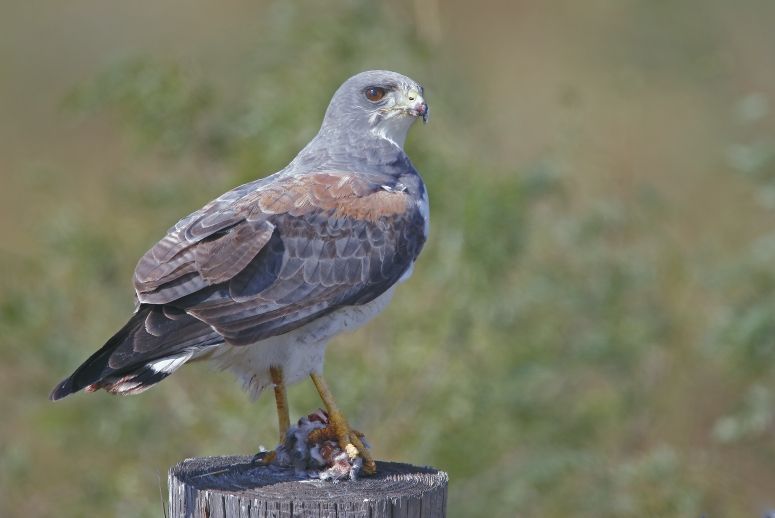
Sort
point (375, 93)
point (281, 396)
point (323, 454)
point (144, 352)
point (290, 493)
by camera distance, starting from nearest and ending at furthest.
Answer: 1. point (290, 493)
2. point (144, 352)
3. point (323, 454)
4. point (281, 396)
5. point (375, 93)

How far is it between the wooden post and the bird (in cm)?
28

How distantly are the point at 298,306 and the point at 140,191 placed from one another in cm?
341

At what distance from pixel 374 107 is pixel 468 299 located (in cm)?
181

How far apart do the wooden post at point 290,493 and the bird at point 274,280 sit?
28 centimetres

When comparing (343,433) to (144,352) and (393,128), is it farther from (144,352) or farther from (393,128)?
(393,128)

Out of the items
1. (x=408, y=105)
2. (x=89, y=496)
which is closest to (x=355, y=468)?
(x=408, y=105)

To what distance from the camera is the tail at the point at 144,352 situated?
4.24m

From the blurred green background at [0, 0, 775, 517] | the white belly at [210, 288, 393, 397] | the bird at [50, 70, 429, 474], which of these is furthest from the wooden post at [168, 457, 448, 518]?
the blurred green background at [0, 0, 775, 517]

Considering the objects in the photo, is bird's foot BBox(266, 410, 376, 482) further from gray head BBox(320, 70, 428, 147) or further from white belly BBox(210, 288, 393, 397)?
gray head BBox(320, 70, 428, 147)

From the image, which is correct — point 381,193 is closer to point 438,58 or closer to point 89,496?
point 438,58

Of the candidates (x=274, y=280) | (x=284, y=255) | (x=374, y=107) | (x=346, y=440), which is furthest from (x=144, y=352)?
(x=374, y=107)

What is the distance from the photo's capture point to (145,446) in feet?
24.6

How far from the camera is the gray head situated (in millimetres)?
5590

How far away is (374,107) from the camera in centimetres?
564
